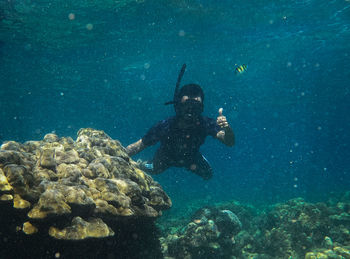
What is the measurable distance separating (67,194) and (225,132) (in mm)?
4943

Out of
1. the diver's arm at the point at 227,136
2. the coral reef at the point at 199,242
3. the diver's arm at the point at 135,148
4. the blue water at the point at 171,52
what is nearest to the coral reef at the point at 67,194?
the coral reef at the point at 199,242

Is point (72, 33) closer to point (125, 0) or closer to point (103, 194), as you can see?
point (125, 0)

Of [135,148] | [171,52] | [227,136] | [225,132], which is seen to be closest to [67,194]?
[135,148]

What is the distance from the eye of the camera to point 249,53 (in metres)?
30.0

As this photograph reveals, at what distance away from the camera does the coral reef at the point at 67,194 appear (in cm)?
280

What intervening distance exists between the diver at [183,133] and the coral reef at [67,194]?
3.43 meters

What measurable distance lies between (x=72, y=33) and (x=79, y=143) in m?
20.3

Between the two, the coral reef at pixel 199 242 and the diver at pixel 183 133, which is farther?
the diver at pixel 183 133

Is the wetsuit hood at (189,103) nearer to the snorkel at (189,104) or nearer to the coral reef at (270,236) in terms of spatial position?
the snorkel at (189,104)

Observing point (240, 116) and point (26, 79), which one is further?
point (240, 116)

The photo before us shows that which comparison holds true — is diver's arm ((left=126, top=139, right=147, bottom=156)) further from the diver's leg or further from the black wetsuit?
the diver's leg

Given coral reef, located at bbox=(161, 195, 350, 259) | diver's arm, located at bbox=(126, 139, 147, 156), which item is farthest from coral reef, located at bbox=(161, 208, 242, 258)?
diver's arm, located at bbox=(126, 139, 147, 156)

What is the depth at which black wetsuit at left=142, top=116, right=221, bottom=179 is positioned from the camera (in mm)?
8047

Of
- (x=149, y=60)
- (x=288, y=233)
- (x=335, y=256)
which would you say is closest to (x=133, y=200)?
(x=335, y=256)
